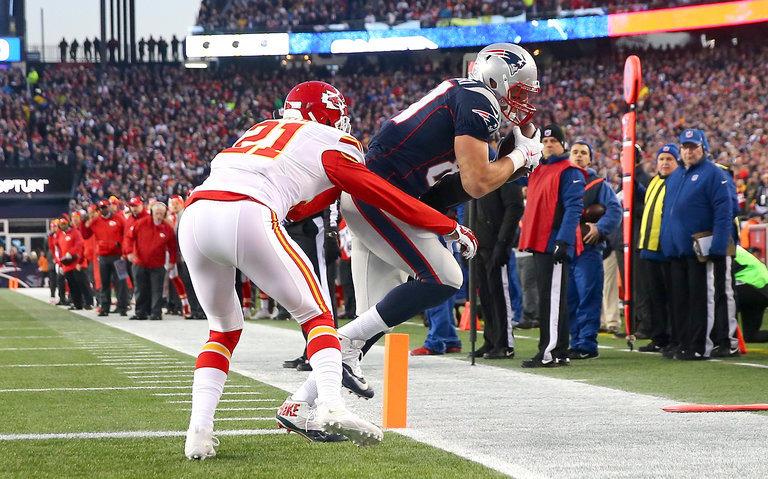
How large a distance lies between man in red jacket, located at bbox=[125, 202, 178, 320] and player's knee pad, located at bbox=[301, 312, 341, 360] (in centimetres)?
1265

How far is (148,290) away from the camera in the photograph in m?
16.9

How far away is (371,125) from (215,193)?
3667cm

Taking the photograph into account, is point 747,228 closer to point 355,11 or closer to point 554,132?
point 554,132

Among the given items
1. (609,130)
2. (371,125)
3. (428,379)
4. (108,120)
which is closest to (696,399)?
(428,379)

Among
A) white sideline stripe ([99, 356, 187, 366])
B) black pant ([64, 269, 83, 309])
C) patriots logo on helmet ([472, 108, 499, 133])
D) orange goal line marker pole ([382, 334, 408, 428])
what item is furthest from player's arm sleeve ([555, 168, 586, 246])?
black pant ([64, 269, 83, 309])

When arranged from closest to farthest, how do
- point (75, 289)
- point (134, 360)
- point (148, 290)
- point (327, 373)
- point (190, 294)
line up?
point (327, 373), point (134, 360), point (148, 290), point (190, 294), point (75, 289)

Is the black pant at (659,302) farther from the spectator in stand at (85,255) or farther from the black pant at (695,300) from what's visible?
the spectator in stand at (85,255)

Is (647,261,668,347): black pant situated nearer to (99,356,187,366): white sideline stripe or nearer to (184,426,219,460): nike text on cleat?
(99,356,187,366): white sideline stripe

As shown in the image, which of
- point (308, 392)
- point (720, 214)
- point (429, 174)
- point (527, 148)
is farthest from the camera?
point (720, 214)

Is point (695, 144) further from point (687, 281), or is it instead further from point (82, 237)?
point (82, 237)

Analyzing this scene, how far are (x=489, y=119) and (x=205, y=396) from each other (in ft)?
6.16

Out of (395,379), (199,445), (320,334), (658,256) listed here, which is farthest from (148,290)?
(320,334)

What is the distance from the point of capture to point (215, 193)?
4.18 m

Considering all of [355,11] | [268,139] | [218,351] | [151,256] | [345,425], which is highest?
[355,11]
